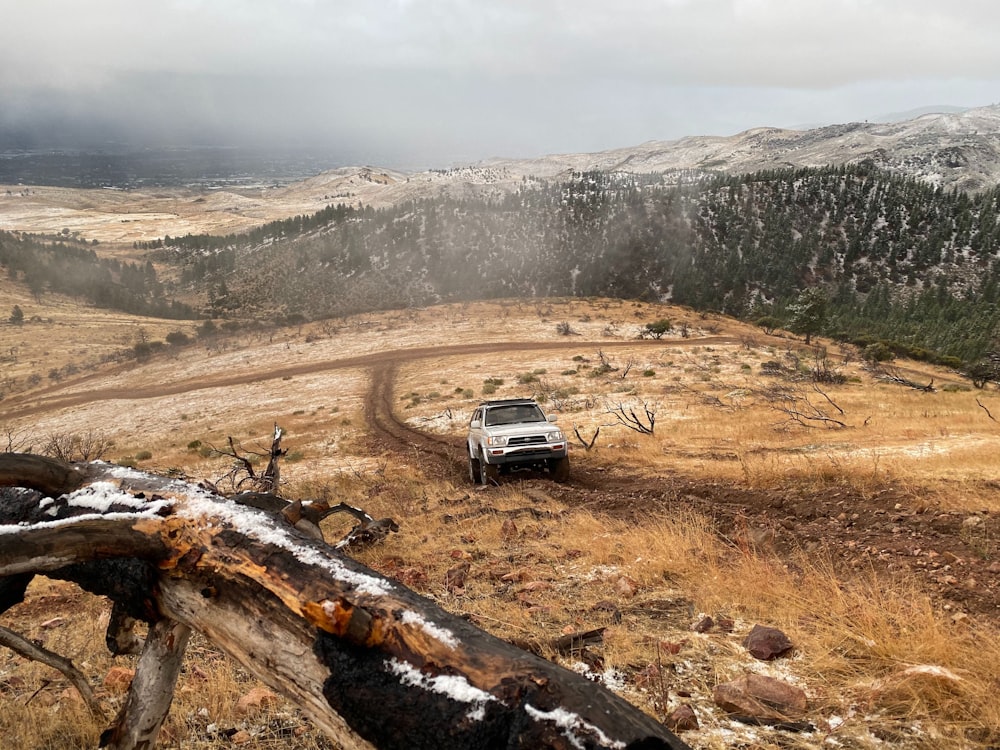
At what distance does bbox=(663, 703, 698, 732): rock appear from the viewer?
341 centimetres

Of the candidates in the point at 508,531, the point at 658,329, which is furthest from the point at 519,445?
the point at 658,329

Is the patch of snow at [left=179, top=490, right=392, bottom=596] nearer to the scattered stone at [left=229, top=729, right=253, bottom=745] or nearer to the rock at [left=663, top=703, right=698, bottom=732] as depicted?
the scattered stone at [left=229, top=729, right=253, bottom=745]

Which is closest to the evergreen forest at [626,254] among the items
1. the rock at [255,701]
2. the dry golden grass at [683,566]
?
the dry golden grass at [683,566]

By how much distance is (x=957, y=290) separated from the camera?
102 m

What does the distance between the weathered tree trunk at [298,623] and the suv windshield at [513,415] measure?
10.7m

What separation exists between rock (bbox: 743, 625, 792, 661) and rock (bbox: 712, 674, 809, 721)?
0.53 meters

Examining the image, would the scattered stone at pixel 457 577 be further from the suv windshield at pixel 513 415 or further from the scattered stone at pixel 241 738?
Result: the suv windshield at pixel 513 415

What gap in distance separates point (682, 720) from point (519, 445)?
9.73 m

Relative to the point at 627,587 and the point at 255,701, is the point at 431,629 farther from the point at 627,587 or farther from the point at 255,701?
the point at 627,587

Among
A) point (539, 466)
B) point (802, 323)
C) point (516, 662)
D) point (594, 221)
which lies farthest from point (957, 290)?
point (516, 662)

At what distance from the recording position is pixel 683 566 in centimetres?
637

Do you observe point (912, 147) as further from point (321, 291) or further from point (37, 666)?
point (37, 666)

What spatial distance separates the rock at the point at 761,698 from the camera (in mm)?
3506

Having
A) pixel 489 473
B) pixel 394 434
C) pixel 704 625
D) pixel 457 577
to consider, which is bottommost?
pixel 394 434
